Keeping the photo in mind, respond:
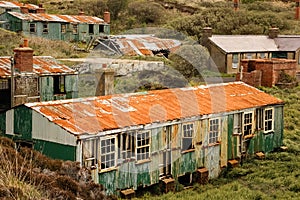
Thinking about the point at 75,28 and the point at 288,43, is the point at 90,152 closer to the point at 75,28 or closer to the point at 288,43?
the point at 75,28

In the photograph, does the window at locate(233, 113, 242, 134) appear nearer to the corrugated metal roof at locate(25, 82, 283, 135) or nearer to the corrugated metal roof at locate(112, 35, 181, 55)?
the corrugated metal roof at locate(25, 82, 283, 135)

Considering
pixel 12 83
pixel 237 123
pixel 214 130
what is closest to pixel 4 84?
pixel 12 83

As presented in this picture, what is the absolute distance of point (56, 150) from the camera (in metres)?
15.6

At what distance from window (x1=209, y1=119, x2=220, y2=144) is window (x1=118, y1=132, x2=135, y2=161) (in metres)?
3.94

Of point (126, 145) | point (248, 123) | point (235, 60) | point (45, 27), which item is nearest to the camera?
point (126, 145)

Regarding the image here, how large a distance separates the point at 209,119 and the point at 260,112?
10.8 ft

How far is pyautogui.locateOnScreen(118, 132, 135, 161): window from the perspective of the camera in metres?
16.3

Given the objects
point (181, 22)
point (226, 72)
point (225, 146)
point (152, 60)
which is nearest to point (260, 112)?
point (225, 146)

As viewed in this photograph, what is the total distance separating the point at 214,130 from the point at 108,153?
5.34m

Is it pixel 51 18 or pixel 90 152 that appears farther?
pixel 51 18

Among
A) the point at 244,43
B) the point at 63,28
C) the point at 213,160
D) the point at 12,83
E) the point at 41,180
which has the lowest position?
the point at 213,160

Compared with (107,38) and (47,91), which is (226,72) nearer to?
(107,38)

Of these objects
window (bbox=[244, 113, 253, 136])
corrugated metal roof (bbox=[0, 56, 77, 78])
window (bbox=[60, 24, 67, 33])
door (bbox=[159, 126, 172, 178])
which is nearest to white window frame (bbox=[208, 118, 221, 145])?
window (bbox=[244, 113, 253, 136])

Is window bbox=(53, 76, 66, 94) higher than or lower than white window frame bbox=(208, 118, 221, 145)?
higher
